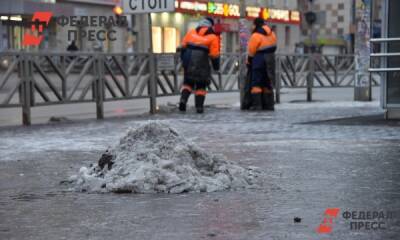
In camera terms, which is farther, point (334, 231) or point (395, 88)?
point (395, 88)

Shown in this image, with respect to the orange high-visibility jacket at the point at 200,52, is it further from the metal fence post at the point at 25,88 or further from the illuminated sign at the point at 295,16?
the illuminated sign at the point at 295,16

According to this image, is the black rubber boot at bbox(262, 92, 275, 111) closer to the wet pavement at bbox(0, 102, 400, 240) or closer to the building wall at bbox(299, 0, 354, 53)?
the wet pavement at bbox(0, 102, 400, 240)

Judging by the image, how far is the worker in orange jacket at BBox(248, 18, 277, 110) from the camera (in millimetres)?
14445

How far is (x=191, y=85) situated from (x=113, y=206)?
8.81m

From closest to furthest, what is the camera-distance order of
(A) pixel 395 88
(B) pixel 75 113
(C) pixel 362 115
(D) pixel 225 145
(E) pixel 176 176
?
(E) pixel 176 176 → (D) pixel 225 145 → (A) pixel 395 88 → (C) pixel 362 115 → (B) pixel 75 113

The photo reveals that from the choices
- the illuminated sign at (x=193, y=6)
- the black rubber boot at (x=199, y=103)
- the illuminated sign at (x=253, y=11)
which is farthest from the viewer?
the illuminated sign at (x=253, y=11)

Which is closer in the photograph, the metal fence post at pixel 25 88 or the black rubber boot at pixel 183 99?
the metal fence post at pixel 25 88

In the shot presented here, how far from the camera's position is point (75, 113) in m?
15.8

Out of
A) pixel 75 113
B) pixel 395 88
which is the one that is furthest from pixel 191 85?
pixel 395 88

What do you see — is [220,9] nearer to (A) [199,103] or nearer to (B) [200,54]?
(A) [199,103]

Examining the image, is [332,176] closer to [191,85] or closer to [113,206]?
[113,206]

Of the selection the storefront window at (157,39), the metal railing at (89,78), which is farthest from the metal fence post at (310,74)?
the storefront window at (157,39)

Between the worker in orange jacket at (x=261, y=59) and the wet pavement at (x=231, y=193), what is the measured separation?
9.86 feet

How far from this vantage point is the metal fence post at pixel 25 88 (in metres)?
12.2
